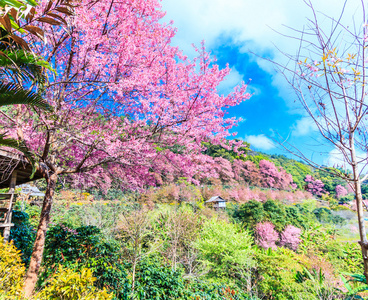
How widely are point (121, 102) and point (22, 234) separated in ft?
18.8

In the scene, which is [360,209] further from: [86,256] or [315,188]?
[315,188]

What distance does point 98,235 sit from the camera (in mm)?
5305

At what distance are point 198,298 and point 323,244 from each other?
41.6 feet

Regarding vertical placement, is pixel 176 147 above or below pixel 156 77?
below

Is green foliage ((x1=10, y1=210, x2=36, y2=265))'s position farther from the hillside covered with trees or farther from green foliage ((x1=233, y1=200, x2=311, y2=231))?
green foliage ((x1=233, y1=200, x2=311, y2=231))

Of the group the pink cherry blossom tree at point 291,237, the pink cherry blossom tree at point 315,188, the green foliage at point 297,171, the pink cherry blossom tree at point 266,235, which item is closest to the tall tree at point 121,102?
the pink cherry blossom tree at point 266,235

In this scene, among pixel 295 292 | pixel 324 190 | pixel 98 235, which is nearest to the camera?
pixel 98 235

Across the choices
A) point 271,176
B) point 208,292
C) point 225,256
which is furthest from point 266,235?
point 271,176

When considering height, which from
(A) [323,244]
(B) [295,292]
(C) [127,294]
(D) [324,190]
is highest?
(D) [324,190]

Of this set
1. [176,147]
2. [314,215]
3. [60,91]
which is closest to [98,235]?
[176,147]

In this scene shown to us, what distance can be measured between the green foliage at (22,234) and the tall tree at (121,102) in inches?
127

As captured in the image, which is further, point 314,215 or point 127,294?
point 314,215

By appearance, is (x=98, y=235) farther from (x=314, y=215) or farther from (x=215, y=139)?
(x=314, y=215)

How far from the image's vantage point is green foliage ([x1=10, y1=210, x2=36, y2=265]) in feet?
20.7
